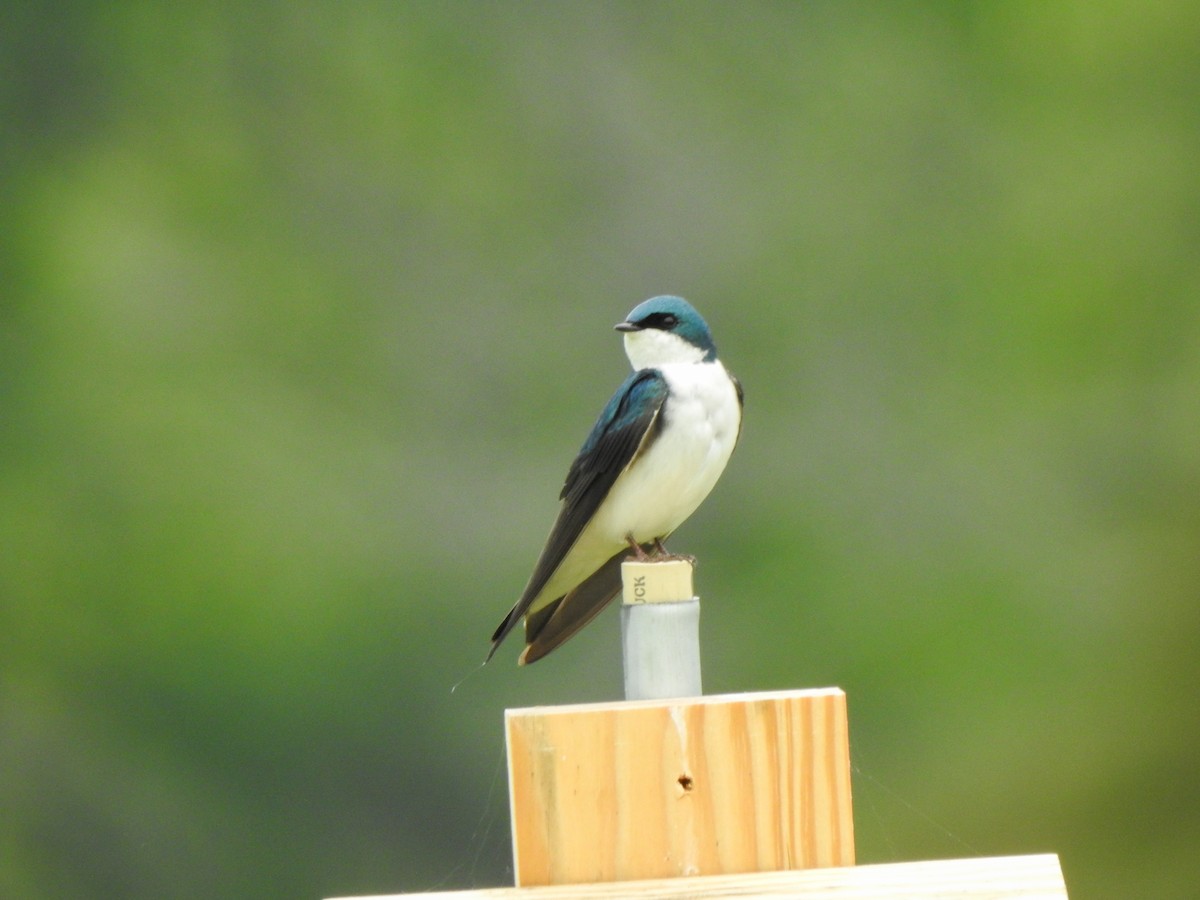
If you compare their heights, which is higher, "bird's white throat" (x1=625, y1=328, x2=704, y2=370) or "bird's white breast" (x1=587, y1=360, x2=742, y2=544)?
"bird's white throat" (x1=625, y1=328, x2=704, y2=370)

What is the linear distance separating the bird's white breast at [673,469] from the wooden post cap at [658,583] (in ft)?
2.46

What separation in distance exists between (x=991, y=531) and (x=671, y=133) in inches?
132

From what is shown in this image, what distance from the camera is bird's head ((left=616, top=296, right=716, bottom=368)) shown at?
3.06m

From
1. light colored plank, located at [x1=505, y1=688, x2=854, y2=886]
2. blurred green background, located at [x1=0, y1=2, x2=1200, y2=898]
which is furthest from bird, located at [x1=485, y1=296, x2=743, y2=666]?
blurred green background, located at [x1=0, y1=2, x2=1200, y2=898]

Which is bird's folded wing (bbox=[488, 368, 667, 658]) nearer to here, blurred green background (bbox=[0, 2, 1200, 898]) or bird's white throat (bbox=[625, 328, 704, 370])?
bird's white throat (bbox=[625, 328, 704, 370])

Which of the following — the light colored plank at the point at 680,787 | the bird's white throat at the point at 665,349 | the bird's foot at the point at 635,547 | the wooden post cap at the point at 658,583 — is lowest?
the light colored plank at the point at 680,787

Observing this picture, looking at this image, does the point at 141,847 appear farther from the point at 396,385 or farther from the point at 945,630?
the point at 945,630

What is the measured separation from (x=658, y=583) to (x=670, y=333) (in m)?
1.07

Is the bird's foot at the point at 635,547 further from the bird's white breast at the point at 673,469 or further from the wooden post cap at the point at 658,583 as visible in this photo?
the wooden post cap at the point at 658,583

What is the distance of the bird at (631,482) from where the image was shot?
9.41ft

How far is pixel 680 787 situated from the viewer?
1.83 metres

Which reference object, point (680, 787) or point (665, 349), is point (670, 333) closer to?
point (665, 349)

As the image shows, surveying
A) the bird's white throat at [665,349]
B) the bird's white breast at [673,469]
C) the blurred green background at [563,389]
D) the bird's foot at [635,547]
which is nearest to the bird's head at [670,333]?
the bird's white throat at [665,349]

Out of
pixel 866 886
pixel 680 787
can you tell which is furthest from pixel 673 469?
pixel 866 886
